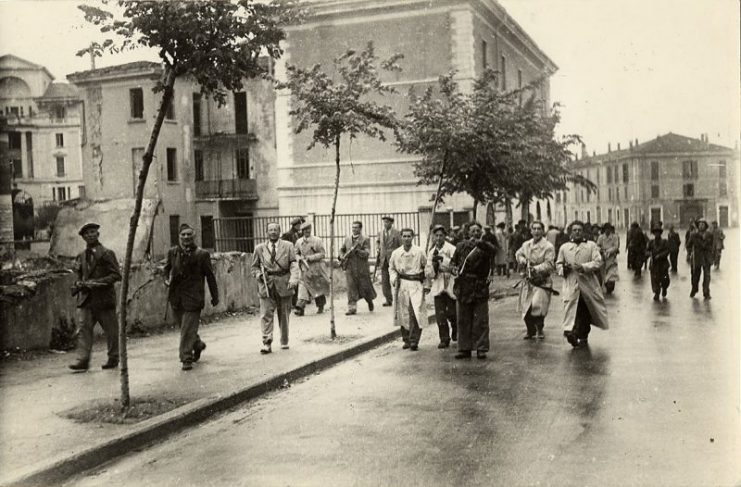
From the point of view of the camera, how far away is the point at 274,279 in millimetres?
10492

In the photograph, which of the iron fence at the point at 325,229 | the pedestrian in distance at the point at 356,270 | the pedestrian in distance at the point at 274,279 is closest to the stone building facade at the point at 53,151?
the iron fence at the point at 325,229

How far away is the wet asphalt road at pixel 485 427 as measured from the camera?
17.9ft

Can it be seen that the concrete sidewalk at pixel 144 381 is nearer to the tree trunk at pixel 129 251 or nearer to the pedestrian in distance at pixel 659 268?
the tree trunk at pixel 129 251

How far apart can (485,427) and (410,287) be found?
4.46 meters

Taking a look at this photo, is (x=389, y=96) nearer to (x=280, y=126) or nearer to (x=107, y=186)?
(x=280, y=126)

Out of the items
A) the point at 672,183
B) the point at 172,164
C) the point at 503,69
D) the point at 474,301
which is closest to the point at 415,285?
the point at 474,301

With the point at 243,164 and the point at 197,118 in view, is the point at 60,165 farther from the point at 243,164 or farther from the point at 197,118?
the point at 243,164

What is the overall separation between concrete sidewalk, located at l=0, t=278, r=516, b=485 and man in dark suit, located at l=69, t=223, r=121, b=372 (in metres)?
0.46

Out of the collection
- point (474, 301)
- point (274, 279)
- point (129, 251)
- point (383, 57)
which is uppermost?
point (383, 57)

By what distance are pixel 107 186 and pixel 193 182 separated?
189 inches

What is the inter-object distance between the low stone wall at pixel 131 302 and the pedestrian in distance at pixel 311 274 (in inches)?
49.1

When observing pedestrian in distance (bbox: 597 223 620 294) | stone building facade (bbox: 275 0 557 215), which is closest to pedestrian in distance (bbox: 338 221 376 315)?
pedestrian in distance (bbox: 597 223 620 294)

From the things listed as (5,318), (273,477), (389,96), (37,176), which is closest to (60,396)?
(5,318)

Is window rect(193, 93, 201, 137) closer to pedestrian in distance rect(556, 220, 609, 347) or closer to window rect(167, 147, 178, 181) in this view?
window rect(167, 147, 178, 181)
